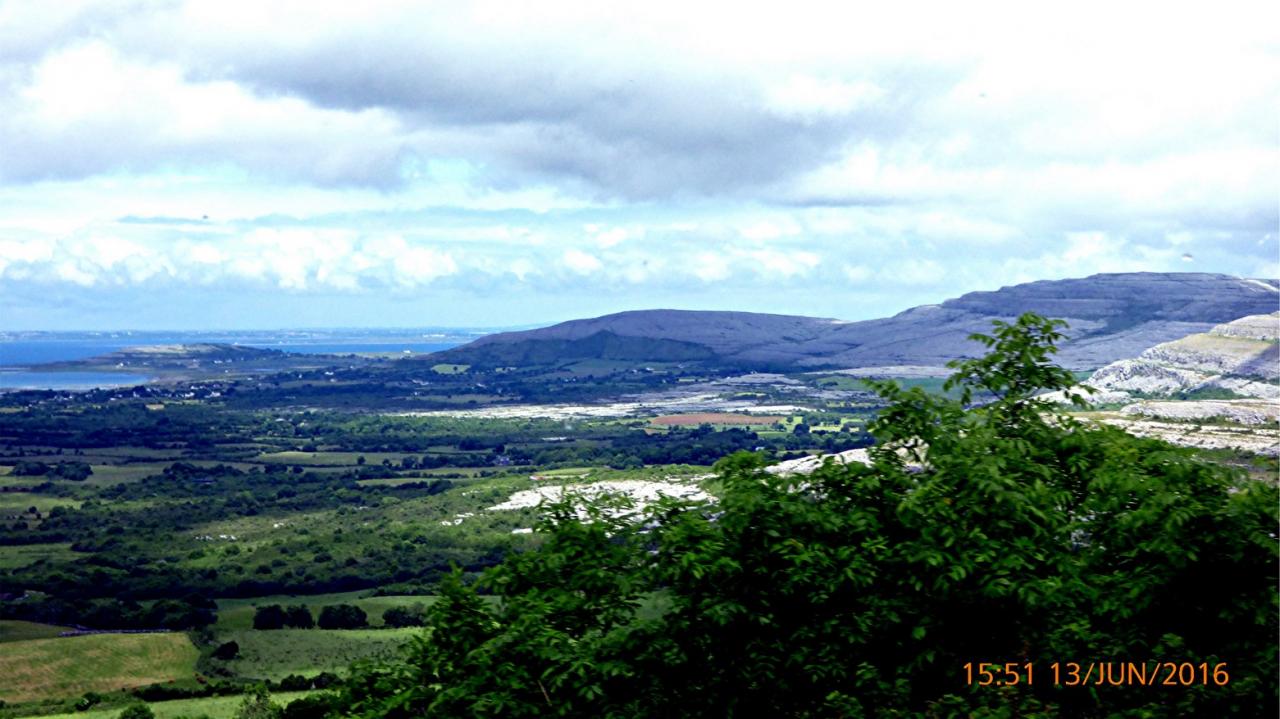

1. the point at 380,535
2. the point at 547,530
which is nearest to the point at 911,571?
the point at 547,530

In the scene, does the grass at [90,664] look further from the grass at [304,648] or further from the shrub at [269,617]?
the shrub at [269,617]

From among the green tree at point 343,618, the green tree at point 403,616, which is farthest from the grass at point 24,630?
the green tree at point 403,616

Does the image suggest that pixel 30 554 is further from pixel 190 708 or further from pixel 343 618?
pixel 190 708

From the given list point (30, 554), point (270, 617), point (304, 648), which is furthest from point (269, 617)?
point (30, 554)

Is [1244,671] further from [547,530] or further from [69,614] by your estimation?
[69,614]

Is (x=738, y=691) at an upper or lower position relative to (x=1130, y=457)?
lower
